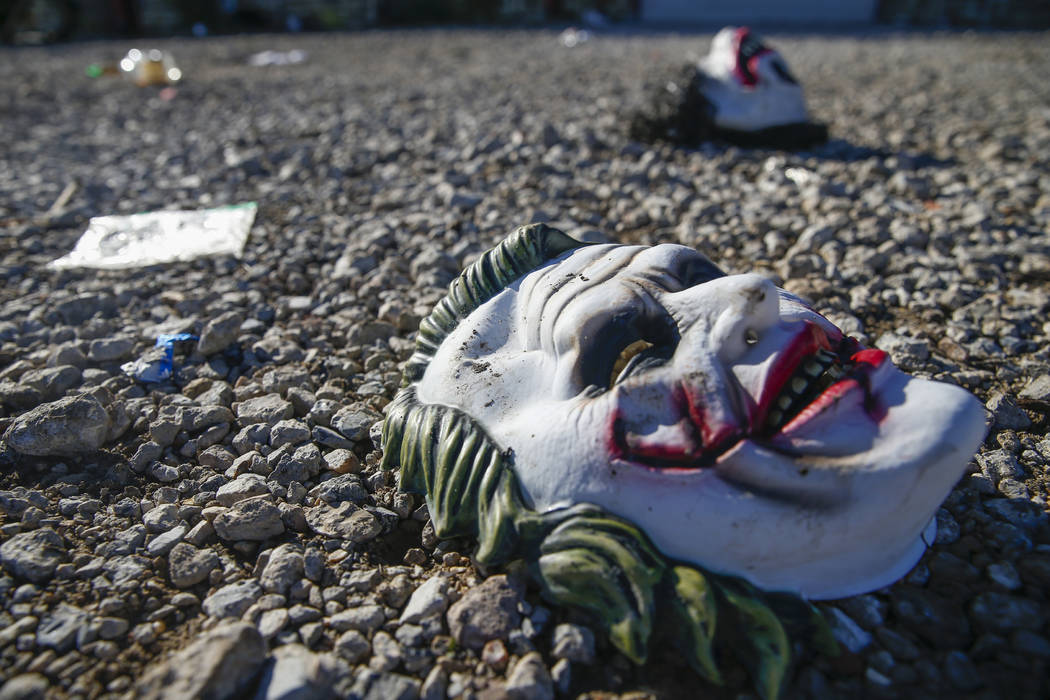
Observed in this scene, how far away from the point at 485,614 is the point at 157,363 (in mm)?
1562

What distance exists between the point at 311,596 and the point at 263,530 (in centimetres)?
25

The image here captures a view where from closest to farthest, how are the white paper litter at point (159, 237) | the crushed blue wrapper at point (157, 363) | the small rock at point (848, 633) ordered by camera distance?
the small rock at point (848, 633) < the crushed blue wrapper at point (157, 363) < the white paper litter at point (159, 237)

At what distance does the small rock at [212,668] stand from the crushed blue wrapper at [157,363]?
125cm

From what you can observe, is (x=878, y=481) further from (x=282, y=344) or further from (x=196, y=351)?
(x=196, y=351)

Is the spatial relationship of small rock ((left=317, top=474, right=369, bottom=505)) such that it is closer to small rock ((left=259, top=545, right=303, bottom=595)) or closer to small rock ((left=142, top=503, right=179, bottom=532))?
small rock ((left=259, top=545, right=303, bottom=595))

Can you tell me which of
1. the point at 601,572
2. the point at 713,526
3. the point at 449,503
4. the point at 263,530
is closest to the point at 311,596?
the point at 263,530

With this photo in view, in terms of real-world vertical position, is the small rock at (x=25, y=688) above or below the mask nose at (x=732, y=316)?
below

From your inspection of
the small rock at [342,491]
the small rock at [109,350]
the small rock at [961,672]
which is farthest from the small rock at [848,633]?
the small rock at [109,350]

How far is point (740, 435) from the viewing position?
1333 mm

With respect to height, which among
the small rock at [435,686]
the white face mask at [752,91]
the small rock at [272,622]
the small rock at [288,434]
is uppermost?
the white face mask at [752,91]

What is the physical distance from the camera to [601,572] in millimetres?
1333

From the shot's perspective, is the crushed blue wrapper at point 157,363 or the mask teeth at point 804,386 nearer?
the mask teeth at point 804,386

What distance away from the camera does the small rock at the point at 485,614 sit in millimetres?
1464

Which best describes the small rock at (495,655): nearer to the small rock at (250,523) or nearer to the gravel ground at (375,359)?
the gravel ground at (375,359)
